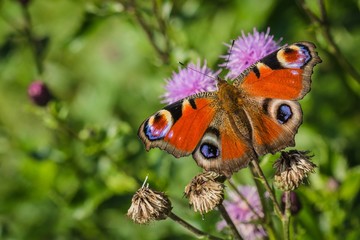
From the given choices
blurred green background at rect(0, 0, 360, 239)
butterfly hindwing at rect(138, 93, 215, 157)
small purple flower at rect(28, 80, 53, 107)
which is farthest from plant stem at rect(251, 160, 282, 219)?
small purple flower at rect(28, 80, 53, 107)

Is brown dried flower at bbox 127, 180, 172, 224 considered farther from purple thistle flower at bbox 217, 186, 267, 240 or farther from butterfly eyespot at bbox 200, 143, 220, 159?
purple thistle flower at bbox 217, 186, 267, 240

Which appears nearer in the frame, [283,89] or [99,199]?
[283,89]

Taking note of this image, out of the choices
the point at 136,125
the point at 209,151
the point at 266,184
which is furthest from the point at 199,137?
the point at 136,125

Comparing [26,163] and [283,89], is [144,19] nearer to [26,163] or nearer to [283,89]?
[26,163]

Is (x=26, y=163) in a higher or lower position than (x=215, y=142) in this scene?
higher

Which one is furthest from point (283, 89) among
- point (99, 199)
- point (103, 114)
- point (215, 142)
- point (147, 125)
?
point (103, 114)

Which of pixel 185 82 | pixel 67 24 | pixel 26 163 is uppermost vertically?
pixel 67 24

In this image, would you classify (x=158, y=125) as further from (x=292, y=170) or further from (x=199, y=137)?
(x=292, y=170)
